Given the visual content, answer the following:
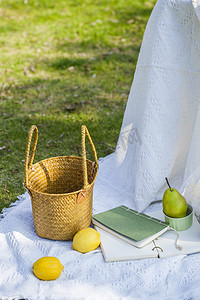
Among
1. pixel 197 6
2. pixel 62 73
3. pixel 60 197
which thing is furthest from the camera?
pixel 62 73

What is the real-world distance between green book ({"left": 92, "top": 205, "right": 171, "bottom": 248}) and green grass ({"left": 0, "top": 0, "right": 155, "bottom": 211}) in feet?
2.05

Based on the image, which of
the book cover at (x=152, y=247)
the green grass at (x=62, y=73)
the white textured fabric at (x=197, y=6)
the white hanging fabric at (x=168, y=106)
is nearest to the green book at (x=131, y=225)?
the book cover at (x=152, y=247)

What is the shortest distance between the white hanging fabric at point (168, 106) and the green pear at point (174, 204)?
176 millimetres

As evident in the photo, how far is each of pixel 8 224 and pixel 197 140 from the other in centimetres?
107

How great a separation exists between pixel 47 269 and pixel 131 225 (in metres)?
0.51

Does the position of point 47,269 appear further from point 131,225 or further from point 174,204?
point 174,204

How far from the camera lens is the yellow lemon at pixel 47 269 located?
1581mm

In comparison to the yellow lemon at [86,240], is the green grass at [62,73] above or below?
below

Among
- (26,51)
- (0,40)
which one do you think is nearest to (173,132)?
(26,51)

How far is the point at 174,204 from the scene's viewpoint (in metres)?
1.86

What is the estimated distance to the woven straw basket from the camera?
5.75ft

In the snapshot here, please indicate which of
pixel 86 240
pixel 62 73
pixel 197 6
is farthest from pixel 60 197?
pixel 62 73

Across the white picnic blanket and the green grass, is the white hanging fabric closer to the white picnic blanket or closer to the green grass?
the white picnic blanket

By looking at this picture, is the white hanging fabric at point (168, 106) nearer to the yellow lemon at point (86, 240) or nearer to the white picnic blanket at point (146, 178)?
the white picnic blanket at point (146, 178)
